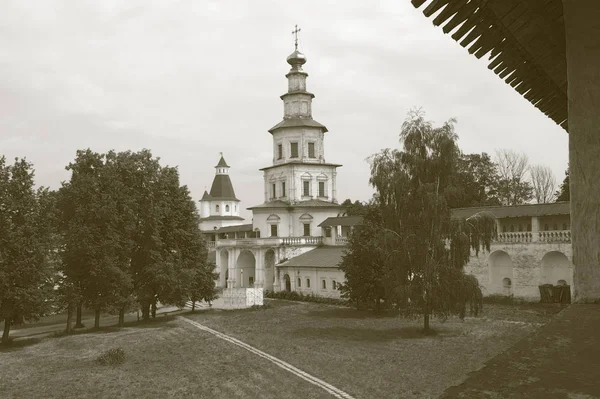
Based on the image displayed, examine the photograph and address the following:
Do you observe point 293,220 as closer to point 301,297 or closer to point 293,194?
point 293,194

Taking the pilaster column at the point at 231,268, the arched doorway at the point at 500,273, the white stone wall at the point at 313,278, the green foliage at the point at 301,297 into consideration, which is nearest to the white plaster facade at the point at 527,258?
the arched doorway at the point at 500,273

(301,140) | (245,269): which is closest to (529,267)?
(301,140)

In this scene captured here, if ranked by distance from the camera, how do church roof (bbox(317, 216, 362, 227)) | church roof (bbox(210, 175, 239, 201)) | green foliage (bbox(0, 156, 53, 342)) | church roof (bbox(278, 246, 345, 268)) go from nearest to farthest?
green foliage (bbox(0, 156, 53, 342)) → church roof (bbox(278, 246, 345, 268)) → church roof (bbox(317, 216, 362, 227)) → church roof (bbox(210, 175, 239, 201))

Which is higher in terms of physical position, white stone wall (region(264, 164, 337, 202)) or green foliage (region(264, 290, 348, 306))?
white stone wall (region(264, 164, 337, 202))

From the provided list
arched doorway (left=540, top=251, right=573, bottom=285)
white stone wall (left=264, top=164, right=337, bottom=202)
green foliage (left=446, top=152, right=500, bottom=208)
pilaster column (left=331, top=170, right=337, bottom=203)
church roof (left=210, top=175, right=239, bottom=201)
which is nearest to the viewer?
arched doorway (left=540, top=251, right=573, bottom=285)

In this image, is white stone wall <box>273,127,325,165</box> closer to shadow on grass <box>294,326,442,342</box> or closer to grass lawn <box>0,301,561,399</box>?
grass lawn <box>0,301,561,399</box>

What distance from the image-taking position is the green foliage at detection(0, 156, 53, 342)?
91.6 ft

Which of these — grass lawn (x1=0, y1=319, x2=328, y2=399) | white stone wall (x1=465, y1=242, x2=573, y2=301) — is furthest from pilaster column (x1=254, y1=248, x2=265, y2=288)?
grass lawn (x1=0, y1=319, x2=328, y2=399)

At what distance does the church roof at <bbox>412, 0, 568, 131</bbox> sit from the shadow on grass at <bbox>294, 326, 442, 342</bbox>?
71.8 ft

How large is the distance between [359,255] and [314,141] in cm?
2540

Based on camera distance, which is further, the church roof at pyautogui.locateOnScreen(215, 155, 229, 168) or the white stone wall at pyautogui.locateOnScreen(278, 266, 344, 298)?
the church roof at pyautogui.locateOnScreen(215, 155, 229, 168)

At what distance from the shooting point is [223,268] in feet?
190

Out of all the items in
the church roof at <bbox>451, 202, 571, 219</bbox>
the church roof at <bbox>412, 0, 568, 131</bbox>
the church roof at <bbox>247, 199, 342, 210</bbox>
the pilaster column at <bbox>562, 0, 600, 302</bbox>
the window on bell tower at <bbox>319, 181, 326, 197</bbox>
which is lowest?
the pilaster column at <bbox>562, 0, 600, 302</bbox>

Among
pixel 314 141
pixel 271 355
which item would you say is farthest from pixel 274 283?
pixel 271 355
